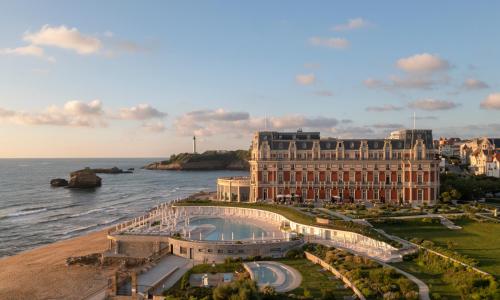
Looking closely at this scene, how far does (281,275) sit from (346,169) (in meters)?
45.3

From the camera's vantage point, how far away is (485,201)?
81.0 meters

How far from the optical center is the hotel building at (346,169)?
8144cm

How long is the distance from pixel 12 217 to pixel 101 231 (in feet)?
86.6

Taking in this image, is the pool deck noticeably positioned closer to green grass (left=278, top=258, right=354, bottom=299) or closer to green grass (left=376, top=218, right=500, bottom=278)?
green grass (left=278, top=258, right=354, bottom=299)

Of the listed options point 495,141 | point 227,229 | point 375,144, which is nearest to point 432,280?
point 227,229

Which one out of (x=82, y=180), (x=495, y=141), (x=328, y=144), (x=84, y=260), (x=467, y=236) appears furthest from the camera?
(x=82, y=180)

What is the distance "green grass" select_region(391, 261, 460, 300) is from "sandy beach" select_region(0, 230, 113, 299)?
95.1 feet

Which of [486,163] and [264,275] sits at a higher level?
[486,163]

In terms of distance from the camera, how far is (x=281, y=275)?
40438 millimetres

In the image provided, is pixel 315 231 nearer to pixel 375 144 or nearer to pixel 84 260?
pixel 84 260

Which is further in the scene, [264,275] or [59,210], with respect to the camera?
[59,210]

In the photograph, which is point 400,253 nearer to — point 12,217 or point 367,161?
point 367,161

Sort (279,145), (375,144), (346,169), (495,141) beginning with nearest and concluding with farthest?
(346,169) → (375,144) → (279,145) → (495,141)

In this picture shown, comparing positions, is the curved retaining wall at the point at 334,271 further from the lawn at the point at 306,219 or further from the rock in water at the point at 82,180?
the rock in water at the point at 82,180
